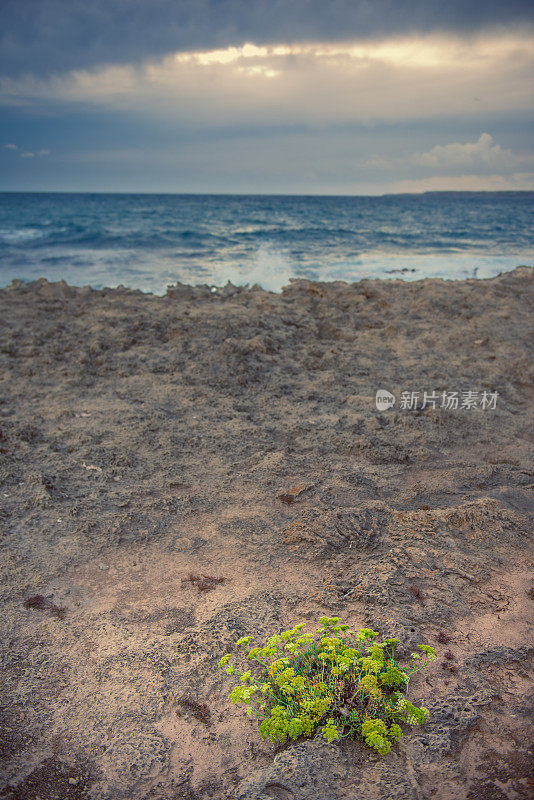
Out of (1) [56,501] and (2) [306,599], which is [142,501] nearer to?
(1) [56,501]

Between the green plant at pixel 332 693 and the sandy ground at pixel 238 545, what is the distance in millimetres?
75

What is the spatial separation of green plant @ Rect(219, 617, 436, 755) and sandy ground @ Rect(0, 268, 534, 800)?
2.9 inches

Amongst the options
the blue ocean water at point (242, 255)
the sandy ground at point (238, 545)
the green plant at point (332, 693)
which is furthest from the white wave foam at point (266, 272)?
the green plant at point (332, 693)

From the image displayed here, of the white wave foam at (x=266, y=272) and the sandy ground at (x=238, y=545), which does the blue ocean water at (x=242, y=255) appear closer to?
the white wave foam at (x=266, y=272)

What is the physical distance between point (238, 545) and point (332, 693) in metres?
1.14

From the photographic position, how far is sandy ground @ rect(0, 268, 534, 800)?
1813mm

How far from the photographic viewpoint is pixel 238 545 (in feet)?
9.72

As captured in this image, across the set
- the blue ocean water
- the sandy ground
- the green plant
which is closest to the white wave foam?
the blue ocean water

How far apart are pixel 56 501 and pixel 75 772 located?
1.78 m

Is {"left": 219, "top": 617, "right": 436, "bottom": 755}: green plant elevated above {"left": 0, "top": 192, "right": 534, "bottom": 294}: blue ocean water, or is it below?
below

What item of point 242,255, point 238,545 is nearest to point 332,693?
point 238,545

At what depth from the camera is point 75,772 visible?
5.90 feet

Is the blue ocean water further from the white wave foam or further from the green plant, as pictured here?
the green plant

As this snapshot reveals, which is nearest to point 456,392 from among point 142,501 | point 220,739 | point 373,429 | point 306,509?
point 373,429
